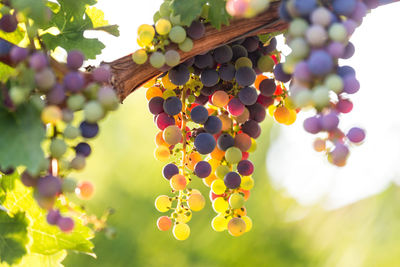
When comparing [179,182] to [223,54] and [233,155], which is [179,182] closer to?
[233,155]

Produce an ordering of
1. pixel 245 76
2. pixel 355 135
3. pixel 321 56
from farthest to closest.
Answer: pixel 245 76 → pixel 355 135 → pixel 321 56

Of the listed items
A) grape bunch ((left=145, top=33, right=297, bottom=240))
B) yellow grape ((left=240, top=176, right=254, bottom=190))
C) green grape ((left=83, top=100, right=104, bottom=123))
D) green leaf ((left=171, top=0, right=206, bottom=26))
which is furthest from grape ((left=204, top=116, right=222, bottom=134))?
green grape ((left=83, top=100, right=104, bottom=123))

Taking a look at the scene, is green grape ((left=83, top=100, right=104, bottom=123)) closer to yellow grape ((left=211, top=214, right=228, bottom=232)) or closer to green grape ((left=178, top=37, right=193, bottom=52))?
green grape ((left=178, top=37, right=193, bottom=52))

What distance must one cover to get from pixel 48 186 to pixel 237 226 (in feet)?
1.28

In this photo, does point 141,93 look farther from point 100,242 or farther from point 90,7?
point 90,7

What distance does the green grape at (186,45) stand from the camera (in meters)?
0.77

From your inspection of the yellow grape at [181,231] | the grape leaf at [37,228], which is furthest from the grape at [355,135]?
the grape leaf at [37,228]

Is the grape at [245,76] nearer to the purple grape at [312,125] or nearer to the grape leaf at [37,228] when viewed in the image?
the purple grape at [312,125]

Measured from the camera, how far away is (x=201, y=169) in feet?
2.86

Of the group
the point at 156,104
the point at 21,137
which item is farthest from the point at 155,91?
the point at 21,137

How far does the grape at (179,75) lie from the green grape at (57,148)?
27cm

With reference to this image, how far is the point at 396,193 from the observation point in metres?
4.91

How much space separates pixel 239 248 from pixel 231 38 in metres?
4.36

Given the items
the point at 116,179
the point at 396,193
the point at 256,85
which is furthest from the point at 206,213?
the point at 256,85
